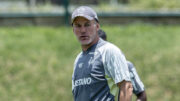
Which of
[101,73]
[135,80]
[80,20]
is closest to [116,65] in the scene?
[101,73]

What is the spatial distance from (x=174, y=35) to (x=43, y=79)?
3522 mm

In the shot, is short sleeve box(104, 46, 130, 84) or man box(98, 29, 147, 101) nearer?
short sleeve box(104, 46, 130, 84)

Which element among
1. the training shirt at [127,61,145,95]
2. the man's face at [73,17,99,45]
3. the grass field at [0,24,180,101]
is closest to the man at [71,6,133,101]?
the man's face at [73,17,99,45]

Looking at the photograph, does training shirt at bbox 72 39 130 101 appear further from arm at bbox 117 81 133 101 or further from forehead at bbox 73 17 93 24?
forehead at bbox 73 17 93 24

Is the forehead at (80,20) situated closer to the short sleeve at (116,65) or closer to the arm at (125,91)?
the short sleeve at (116,65)

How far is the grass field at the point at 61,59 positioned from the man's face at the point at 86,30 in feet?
17.7

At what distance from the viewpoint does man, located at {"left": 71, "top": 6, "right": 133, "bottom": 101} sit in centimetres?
394

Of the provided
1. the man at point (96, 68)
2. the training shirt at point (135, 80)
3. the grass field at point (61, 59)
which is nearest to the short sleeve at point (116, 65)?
the man at point (96, 68)

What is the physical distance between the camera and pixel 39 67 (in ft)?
33.4

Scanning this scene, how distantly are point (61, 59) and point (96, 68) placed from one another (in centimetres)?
649

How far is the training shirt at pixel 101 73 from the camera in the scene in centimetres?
393

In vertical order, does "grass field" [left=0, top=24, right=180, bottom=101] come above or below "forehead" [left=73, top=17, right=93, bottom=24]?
below

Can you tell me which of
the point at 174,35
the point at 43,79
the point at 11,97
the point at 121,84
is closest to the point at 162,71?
the point at 174,35

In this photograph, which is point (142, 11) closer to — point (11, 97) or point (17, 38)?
point (17, 38)
